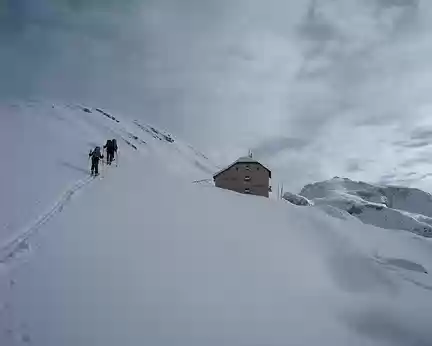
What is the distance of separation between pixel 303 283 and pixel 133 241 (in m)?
6.25

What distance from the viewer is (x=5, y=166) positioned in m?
24.1

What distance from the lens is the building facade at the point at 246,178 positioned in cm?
5388

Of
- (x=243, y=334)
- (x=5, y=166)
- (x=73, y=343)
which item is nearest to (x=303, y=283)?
(x=243, y=334)

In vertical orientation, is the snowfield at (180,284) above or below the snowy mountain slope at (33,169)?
below

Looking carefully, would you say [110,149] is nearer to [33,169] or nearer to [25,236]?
[33,169]

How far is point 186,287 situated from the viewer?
38.8ft

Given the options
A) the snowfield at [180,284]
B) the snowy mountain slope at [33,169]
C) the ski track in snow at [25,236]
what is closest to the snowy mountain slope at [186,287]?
the snowfield at [180,284]

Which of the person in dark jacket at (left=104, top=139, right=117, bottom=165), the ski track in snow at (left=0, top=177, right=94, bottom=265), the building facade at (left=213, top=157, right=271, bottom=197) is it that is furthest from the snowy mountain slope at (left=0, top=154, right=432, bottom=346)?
the building facade at (left=213, top=157, right=271, bottom=197)

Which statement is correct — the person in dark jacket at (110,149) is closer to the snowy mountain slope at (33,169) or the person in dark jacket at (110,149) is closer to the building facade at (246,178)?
the snowy mountain slope at (33,169)

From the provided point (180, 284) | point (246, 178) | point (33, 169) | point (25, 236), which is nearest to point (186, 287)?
point (180, 284)

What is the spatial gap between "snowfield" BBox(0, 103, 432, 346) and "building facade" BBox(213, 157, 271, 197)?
29.5 m

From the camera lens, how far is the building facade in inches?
2121

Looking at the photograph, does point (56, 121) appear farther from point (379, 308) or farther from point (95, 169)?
point (379, 308)

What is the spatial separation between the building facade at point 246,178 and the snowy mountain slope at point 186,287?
99.5 ft
